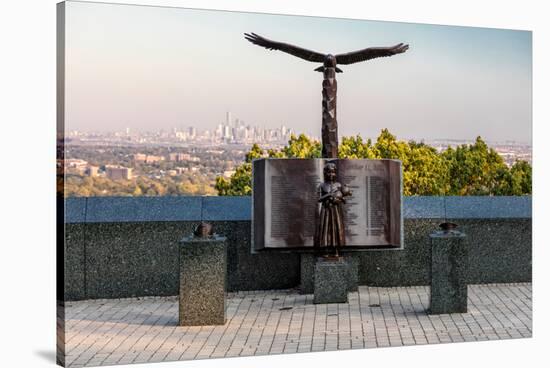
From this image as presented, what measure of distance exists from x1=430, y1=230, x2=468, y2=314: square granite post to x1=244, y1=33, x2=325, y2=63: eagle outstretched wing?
2988mm

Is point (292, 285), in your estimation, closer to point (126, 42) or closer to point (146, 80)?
point (126, 42)

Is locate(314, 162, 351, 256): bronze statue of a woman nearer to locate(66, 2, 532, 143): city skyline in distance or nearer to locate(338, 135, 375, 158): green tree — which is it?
locate(66, 2, 532, 143): city skyline in distance

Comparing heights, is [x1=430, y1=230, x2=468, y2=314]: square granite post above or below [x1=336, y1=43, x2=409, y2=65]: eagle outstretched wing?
below

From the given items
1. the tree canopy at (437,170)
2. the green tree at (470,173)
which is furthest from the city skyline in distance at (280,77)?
the green tree at (470,173)

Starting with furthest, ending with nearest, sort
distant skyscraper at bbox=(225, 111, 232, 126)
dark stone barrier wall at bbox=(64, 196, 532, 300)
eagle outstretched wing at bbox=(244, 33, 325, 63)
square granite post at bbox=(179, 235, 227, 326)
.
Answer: distant skyscraper at bbox=(225, 111, 232, 126) → eagle outstretched wing at bbox=(244, 33, 325, 63) → dark stone barrier wall at bbox=(64, 196, 532, 300) → square granite post at bbox=(179, 235, 227, 326)

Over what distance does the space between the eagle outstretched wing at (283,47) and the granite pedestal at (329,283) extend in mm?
2813

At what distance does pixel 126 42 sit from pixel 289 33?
3445 mm

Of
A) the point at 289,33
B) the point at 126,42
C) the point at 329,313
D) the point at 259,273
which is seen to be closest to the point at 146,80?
the point at 126,42

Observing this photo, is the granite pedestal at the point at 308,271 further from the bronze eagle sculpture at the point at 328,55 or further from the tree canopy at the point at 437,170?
the tree canopy at the point at 437,170

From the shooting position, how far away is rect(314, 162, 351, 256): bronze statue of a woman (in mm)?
12391

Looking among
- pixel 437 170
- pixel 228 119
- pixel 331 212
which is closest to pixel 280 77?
pixel 228 119

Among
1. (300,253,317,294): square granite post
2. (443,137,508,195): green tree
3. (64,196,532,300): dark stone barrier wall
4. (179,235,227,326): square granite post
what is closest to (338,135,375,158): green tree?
(443,137,508,195): green tree

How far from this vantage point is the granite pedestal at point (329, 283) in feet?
41.5

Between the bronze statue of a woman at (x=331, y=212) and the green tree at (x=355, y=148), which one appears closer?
the bronze statue of a woman at (x=331, y=212)
